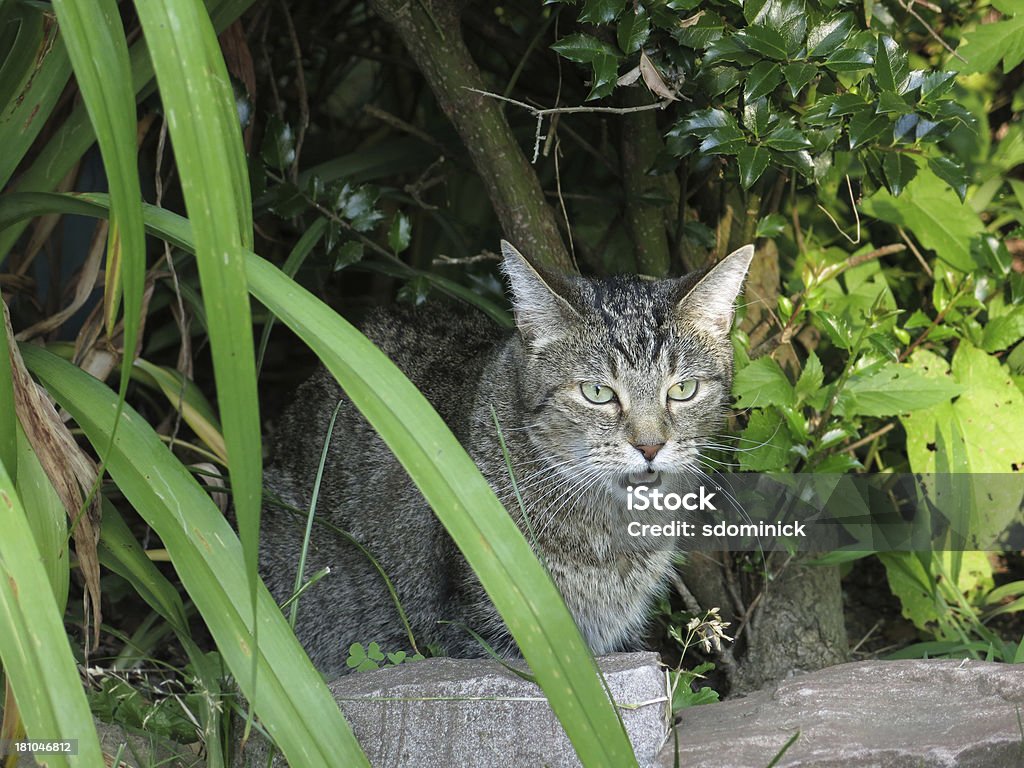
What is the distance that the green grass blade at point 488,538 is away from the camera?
1471 millimetres

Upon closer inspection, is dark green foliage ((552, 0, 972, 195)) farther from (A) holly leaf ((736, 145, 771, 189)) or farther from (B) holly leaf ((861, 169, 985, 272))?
(B) holly leaf ((861, 169, 985, 272))

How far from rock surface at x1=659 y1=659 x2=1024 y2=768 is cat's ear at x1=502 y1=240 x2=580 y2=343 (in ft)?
2.87

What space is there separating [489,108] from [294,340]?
5.30 feet

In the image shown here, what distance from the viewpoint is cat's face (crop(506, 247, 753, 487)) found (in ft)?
7.72

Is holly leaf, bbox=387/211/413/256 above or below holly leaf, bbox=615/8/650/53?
below

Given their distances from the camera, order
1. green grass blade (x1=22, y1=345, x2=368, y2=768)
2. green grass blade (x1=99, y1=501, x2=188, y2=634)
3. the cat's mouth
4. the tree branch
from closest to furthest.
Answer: green grass blade (x1=22, y1=345, x2=368, y2=768) < green grass blade (x1=99, y1=501, x2=188, y2=634) < the cat's mouth < the tree branch

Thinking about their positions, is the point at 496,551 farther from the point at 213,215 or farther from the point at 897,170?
the point at 897,170

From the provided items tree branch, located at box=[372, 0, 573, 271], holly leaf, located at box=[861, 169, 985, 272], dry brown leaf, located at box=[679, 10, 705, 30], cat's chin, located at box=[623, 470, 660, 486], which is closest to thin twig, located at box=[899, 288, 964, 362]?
holly leaf, located at box=[861, 169, 985, 272]

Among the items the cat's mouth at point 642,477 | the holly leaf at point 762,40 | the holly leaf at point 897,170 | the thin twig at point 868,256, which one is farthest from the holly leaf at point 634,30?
the thin twig at point 868,256

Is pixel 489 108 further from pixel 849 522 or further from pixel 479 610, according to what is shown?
pixel 849 522

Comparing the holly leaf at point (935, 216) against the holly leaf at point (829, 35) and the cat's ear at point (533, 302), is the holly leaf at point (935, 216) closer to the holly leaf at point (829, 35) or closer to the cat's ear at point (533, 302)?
the holly leaf at point (829, 35)

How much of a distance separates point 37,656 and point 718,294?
5.14 ft

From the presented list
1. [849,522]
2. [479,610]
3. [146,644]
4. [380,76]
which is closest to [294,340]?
[380,76]

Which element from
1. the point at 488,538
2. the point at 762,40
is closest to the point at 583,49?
the point at 762,40
